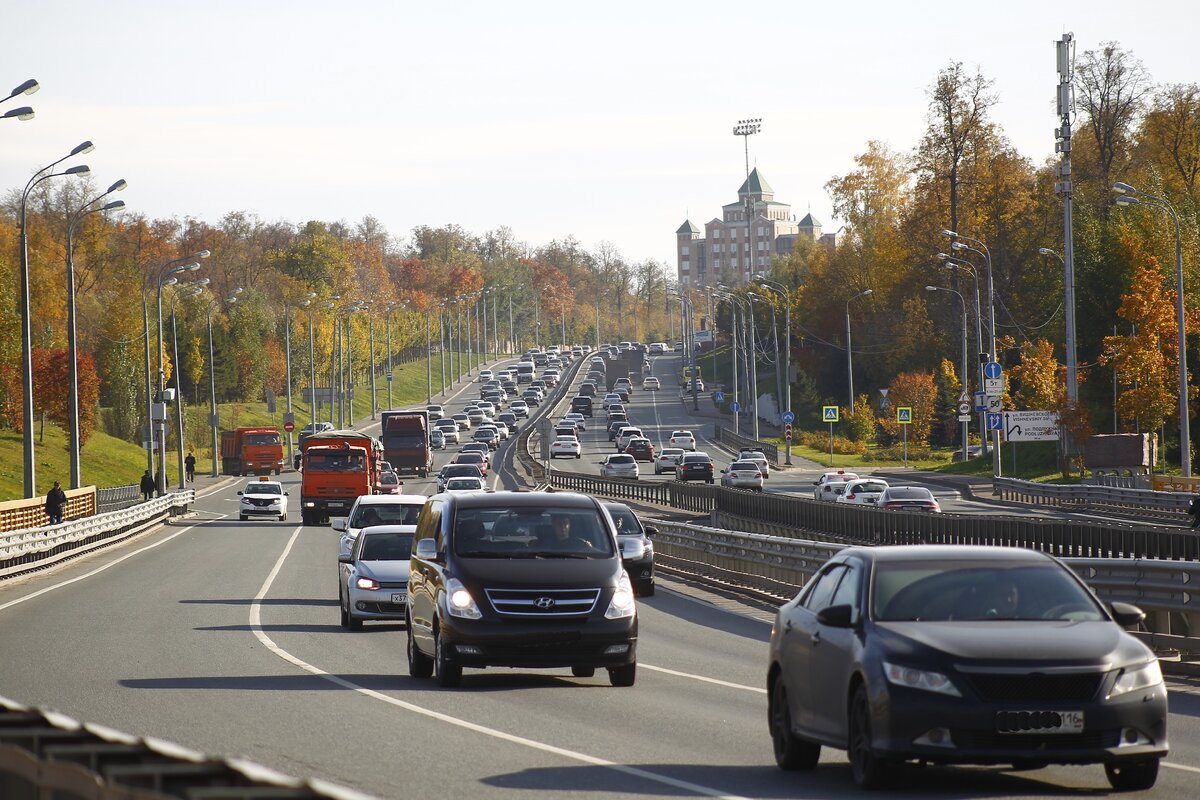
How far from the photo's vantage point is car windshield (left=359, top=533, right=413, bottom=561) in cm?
2273

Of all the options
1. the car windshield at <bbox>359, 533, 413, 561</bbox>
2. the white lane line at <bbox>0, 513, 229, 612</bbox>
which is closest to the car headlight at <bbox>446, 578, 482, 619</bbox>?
the car windshield at <bbox>359, 533, 413, 561</bbox>

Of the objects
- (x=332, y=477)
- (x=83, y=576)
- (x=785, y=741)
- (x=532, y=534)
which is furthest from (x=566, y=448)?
(x=785, y=741)

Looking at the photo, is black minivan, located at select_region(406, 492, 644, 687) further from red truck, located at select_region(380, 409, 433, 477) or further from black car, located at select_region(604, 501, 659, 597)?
red truck, located at select_region(380, 409, 433, 477)

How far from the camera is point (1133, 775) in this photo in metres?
10.1

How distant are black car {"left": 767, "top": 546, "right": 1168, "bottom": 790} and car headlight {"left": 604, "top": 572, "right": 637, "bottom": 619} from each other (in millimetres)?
4502

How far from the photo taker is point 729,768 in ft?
37.0

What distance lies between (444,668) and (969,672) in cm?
695

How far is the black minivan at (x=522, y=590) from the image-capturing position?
50.8ft

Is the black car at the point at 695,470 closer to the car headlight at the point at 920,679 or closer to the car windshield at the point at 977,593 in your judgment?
the car windshield at the point at 977,593

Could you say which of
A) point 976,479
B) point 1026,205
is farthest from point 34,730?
point 1026,205

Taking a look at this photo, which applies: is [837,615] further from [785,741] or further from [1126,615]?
[1126,615]

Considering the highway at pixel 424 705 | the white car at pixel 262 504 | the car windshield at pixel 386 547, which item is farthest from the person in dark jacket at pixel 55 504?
the car windshield at pixel 386 547

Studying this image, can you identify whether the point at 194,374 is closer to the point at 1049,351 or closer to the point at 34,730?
the point at 1049,351

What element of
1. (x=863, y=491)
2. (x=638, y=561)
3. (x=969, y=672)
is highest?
(x=969, y=672)
